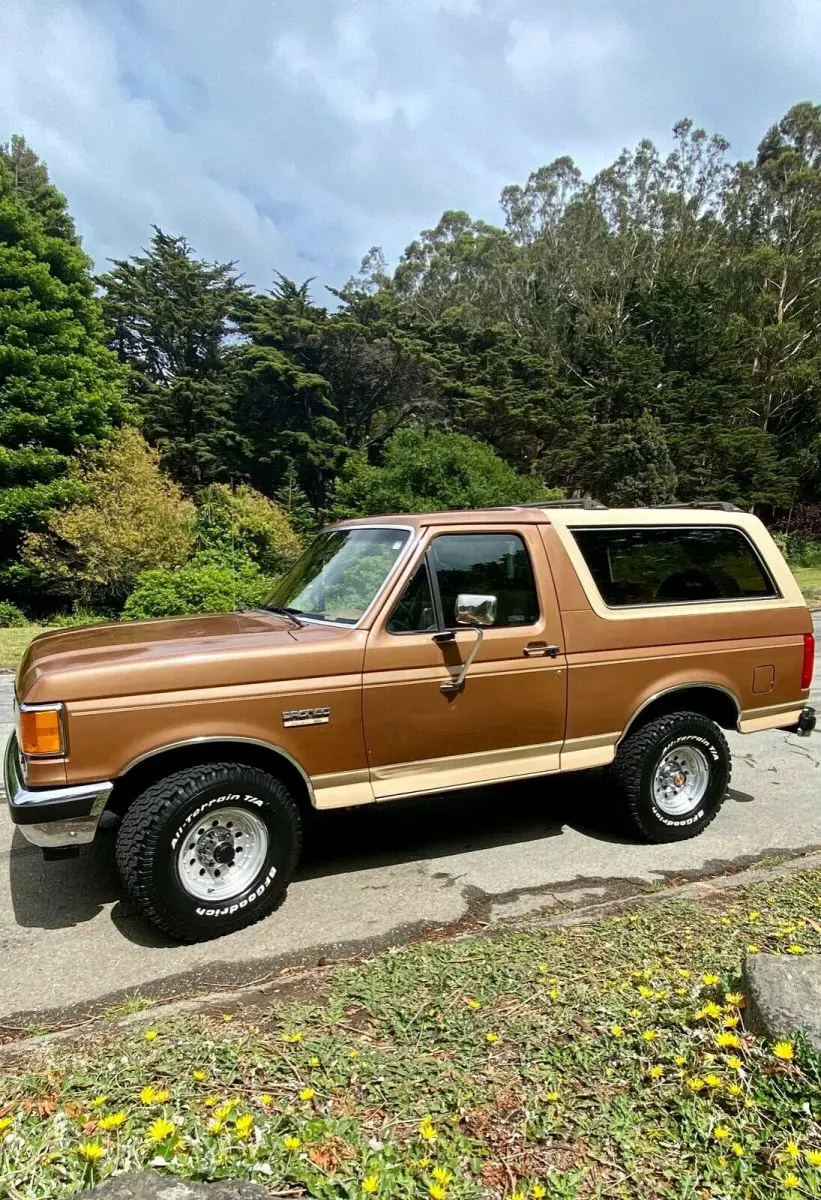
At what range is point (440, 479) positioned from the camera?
19.4 metres

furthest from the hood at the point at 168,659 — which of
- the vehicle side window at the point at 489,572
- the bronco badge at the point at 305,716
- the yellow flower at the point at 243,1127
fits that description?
the yellow flower at the point at 243,1127

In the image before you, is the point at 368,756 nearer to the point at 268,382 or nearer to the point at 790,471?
the point at 268,382

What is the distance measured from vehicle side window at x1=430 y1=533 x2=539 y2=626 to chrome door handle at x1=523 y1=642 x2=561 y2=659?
0.14 metres

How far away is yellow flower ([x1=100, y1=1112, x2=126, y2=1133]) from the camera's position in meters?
2.10

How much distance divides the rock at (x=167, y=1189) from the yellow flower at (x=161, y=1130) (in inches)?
6.1

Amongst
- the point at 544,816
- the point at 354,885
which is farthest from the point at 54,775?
the point at 544,816

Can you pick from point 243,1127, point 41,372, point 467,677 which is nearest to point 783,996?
point 243,1127

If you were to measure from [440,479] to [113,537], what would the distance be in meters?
8.75

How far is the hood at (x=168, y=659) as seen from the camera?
10.8 feet

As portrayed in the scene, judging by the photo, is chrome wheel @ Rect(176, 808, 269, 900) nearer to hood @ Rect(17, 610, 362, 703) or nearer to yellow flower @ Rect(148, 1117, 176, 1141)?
hood @ Rect(17, 610, 362, 703)

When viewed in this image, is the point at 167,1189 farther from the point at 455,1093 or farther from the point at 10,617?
the point at 10,617

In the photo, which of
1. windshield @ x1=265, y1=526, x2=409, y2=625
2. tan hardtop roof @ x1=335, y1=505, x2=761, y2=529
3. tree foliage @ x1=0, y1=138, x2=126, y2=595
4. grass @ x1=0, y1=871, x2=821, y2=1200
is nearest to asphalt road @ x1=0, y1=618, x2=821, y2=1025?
grass @ x1=0, y1=871, x2=821, y2=1200

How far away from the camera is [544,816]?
5.27 meters

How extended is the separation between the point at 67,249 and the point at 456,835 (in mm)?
28700
